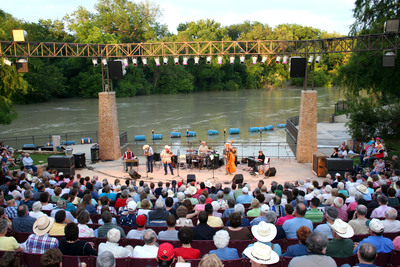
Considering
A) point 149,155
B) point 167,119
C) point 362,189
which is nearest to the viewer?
point 362,189

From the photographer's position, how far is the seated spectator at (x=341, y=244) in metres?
A: 5.39

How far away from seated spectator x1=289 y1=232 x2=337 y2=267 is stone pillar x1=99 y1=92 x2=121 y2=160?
16706 millimetres

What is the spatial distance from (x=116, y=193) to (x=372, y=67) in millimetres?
19091

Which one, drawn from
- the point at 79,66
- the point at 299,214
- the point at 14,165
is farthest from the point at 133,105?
the point at 299,214

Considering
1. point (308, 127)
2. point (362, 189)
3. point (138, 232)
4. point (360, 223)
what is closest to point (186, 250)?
point (138, 232)

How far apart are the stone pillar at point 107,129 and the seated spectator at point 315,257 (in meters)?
16.7

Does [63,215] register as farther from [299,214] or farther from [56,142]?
[56,142]

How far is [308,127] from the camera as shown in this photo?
18859 millimetres

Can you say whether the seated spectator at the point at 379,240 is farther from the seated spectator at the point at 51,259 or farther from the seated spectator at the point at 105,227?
the seated spectator at the point at 51,259

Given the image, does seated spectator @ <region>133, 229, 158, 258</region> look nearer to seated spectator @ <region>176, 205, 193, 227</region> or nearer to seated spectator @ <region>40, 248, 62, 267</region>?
seated spectator @ <region>40, 248, 62, 267</region>

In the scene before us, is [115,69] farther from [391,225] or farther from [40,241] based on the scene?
[391,225]

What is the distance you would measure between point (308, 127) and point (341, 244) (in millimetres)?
14005

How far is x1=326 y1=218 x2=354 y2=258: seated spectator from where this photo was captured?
539 cm

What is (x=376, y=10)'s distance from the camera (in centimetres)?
2273
